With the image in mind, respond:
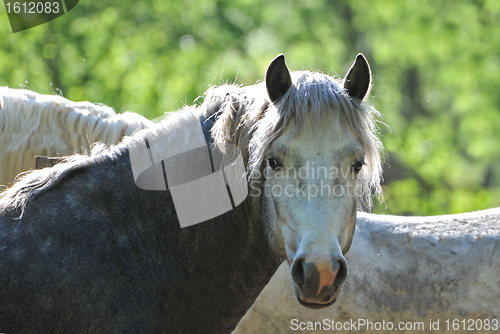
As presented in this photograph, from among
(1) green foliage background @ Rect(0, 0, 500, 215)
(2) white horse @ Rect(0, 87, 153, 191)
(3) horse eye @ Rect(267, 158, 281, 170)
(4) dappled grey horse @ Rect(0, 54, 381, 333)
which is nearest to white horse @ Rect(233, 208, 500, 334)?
(4) dappled grey horse @ Rect(0, 54, 381, 333)

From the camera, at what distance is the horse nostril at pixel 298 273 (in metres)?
2.08

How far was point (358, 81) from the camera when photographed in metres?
2.45

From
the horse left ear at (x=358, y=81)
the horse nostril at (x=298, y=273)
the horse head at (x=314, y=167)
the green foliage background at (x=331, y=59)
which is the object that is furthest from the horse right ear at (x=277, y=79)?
the green foliage background at (x=331, y=59)

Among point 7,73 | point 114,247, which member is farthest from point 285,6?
point 114,247

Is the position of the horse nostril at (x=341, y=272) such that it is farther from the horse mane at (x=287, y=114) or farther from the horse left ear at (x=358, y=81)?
the horse left ear at (x=358, y=81)

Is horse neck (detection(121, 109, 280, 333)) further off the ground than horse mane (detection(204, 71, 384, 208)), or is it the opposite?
horse mane (detection(204, 71, 384, 208))

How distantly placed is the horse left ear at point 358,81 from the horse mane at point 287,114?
0.16 ft

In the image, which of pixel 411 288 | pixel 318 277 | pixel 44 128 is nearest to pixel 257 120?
pixel 318 277

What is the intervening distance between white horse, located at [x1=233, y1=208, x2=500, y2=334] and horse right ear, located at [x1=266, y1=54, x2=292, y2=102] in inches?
73.0

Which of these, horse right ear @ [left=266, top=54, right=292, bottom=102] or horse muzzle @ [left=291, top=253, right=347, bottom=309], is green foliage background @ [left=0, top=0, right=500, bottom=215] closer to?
horse right ear @ [left=266, top=54, right=292, bottom=102]

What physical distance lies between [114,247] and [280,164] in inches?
36.2

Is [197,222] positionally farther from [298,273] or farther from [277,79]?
[277,79]

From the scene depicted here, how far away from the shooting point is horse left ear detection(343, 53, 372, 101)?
8.00ft

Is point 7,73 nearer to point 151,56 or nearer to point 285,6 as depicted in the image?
point 151,56
